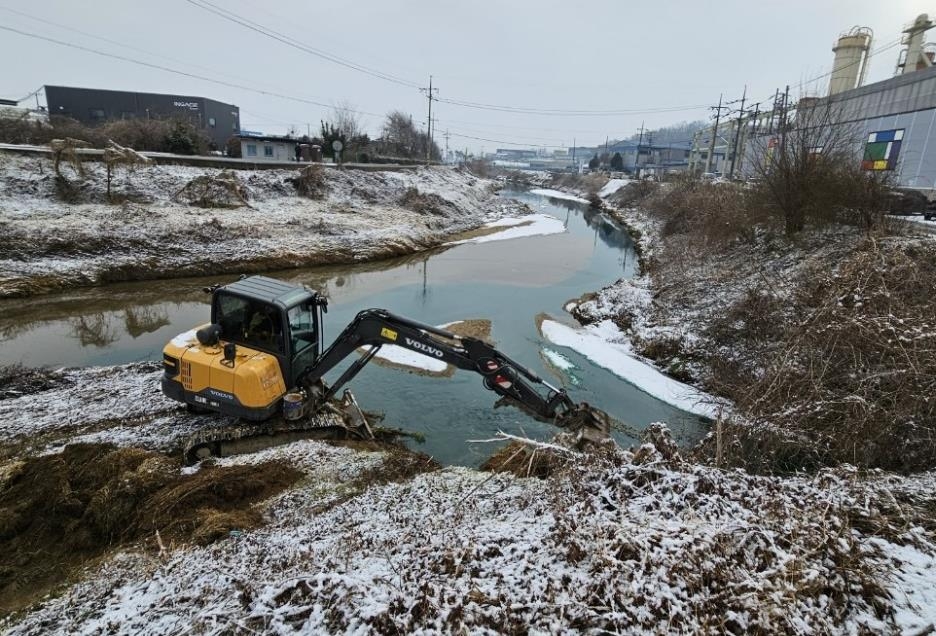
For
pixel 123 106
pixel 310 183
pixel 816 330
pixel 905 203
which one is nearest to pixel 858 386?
pixel 816 330

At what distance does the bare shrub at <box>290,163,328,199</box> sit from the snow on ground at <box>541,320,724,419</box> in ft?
74.1

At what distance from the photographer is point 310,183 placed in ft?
106

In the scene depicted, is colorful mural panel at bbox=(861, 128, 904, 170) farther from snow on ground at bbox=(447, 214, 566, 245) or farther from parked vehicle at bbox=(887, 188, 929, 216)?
snow on ground at bbox=(447, 214, 566, 245)

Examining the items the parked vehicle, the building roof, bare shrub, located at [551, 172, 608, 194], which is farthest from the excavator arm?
bare shrub, located at [551, 172, 608, 194]

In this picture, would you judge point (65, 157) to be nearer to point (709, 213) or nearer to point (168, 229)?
point (168, 229)

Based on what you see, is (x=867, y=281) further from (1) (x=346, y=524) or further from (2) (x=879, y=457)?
(1) (x=346, y=524)

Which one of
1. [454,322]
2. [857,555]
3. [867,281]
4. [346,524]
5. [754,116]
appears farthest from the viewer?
[754,116]

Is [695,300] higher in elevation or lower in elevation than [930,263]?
lower

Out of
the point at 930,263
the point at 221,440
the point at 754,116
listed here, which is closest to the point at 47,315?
the point at 221,440

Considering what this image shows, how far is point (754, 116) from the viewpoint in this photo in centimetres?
4231

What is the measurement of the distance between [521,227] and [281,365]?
108ft

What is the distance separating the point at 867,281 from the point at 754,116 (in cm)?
4169

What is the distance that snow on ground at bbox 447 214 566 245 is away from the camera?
3296 centimetres

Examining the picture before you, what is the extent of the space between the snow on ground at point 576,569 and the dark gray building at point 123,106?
61.4m
